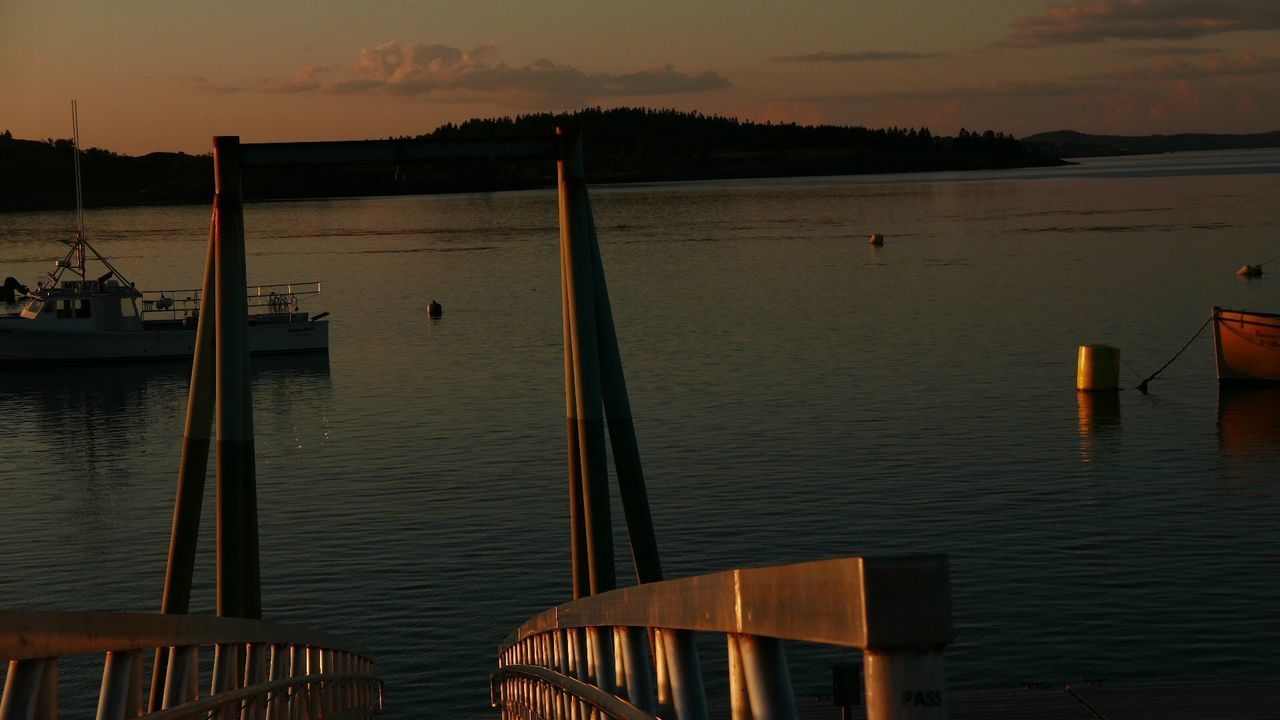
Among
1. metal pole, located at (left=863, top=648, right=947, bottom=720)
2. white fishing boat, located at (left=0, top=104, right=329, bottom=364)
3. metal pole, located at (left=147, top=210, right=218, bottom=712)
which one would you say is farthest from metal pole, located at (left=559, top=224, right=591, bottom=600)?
white fishing boat, located at (left=0, top=104, right=329, bottom=364)

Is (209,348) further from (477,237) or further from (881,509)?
(477,237)

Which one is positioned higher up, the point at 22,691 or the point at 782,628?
the point at 782,628

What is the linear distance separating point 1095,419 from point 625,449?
29835mm

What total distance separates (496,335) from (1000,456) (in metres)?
37.5

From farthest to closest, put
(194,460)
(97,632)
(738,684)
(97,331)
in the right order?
(97,331)
(194,460)
(97,632)
(738,684)

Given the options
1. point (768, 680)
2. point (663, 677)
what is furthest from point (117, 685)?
point (768, 680)

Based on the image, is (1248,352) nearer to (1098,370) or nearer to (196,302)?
(1098,370)

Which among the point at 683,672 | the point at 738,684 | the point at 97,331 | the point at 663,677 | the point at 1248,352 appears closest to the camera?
the point at 738,684

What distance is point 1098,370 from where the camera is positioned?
157 feet

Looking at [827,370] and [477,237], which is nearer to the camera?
[827,370]

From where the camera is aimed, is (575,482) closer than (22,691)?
No

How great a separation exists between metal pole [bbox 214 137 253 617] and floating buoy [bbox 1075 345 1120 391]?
116 feet

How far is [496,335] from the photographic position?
7294cm

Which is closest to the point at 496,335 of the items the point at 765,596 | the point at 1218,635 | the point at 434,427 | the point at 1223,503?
the point at 434,427
